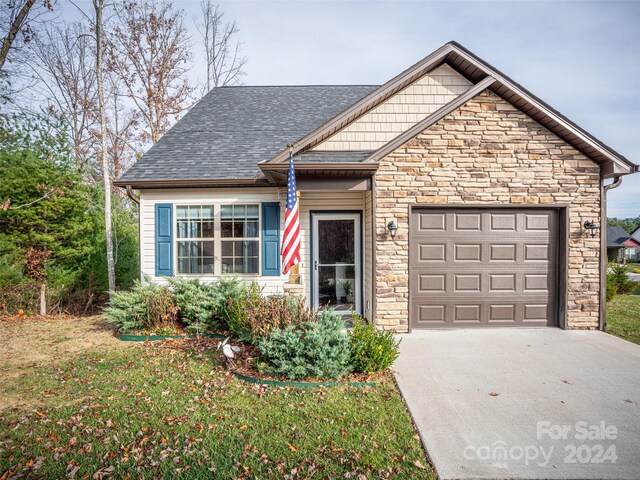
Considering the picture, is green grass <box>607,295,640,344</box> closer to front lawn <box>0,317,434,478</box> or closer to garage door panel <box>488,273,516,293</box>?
garage door panel <box>488,273,516,293</box>

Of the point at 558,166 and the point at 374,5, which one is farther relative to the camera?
the point at 374,5

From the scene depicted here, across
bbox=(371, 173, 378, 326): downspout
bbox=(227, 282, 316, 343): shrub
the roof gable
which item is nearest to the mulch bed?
bbox=(227, 282, 316, 343): shrub

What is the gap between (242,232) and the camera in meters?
8.31

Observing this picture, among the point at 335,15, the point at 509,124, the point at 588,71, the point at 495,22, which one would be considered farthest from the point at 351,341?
the point at 588,71

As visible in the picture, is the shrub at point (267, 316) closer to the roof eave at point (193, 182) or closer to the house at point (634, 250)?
the roof eave at point (193, 182)

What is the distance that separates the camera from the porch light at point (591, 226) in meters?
6.95

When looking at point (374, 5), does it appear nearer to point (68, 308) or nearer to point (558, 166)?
point (558, 166)

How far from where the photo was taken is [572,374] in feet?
16.3

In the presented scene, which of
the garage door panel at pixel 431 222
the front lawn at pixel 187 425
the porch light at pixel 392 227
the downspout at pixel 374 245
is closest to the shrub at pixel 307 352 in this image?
the front lawn at pixel 187 425

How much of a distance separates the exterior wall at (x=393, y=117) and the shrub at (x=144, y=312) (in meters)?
4.47

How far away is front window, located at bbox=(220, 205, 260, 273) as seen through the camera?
830cm

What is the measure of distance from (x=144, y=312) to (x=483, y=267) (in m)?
6.84

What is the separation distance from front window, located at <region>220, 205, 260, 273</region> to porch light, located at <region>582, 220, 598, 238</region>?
6878 millimetres

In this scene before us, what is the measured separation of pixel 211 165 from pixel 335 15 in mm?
5271
